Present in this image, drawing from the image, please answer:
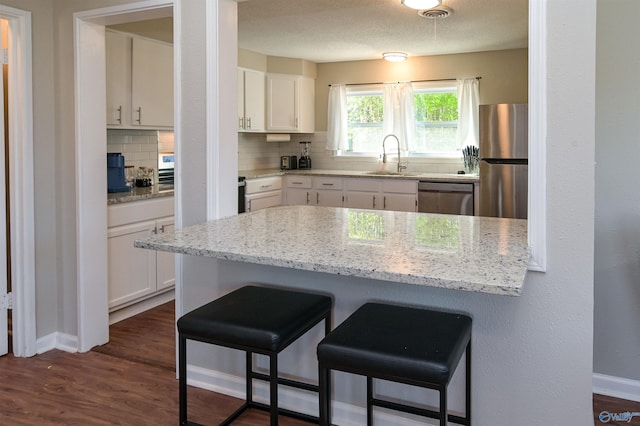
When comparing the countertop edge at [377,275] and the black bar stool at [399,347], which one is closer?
the countertop edge at [377,275]

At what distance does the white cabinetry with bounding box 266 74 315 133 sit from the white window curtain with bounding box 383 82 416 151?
0.95 metres

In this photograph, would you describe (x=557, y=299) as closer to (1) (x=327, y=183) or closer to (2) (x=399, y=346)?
(2) (x=399, y=346)

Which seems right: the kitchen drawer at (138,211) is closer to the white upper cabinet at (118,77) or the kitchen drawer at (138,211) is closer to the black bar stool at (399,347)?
the white upper cabinet at (118,77)

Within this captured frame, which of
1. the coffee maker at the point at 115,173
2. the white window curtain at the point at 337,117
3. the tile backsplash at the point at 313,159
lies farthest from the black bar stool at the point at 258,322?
the white window curtain at the point at 337,117

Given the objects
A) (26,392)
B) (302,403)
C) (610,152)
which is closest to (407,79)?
(610,152)

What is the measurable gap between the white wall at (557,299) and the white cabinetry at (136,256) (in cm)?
218

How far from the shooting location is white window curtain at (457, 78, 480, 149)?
18.7ft

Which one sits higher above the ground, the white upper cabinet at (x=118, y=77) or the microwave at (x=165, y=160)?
the white upper cabinet at (x=118, y=77)

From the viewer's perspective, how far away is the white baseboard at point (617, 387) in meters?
2.60

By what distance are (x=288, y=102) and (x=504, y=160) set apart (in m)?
2.63

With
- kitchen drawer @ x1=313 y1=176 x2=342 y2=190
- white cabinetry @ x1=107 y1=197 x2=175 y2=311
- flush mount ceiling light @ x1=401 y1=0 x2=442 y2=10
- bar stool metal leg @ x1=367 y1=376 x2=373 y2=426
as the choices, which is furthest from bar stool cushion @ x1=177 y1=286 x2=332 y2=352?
kitchen drawer @ x1=313 y1=176 x2=342 y2=190

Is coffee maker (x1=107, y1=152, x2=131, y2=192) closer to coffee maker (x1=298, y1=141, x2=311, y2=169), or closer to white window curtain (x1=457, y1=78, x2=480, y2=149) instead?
coffee maker (x1=298, y1=141, x2=311, y2=169)

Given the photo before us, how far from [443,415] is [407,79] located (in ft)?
16.3

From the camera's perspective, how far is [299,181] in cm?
593
